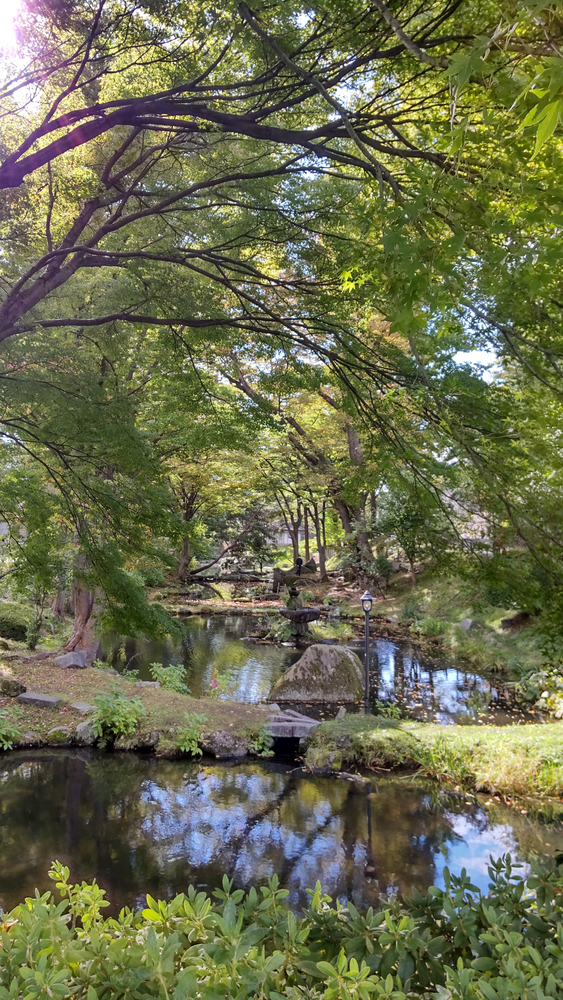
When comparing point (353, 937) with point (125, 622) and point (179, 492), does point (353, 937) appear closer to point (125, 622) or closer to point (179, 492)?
point (125, 622)

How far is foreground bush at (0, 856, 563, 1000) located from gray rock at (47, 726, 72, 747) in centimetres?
624

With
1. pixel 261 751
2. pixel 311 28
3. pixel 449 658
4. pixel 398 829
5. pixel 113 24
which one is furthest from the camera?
pixel 449 658

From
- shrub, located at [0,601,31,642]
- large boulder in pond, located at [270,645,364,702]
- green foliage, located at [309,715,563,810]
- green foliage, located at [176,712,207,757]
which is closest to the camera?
green foliage, located at [309,715,563,810]

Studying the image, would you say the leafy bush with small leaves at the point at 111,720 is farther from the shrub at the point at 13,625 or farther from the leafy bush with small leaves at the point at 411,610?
the leafy bush with small leaves at the point at 411,610

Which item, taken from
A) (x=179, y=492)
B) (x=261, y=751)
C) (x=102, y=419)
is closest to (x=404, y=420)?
(x=102, y=419)

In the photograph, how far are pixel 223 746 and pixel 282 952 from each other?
252 inches

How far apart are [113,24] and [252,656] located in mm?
13771

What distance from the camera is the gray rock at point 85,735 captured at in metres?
8.33

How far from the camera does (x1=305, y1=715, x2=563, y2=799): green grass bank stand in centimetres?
690

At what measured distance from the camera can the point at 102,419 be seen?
5.68 meters

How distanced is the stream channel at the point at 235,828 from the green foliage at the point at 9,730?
0.18 m

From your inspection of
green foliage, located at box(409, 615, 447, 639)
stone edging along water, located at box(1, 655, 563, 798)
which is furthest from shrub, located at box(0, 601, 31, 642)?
green foliage, located at box(409, 615, 447, 639)

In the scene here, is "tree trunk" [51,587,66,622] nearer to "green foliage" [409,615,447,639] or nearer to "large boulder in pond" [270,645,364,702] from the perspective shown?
"large boulder in pond" [270,645,364,702]

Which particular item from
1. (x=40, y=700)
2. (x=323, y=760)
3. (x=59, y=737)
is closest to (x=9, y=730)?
(x=59, y=737)
